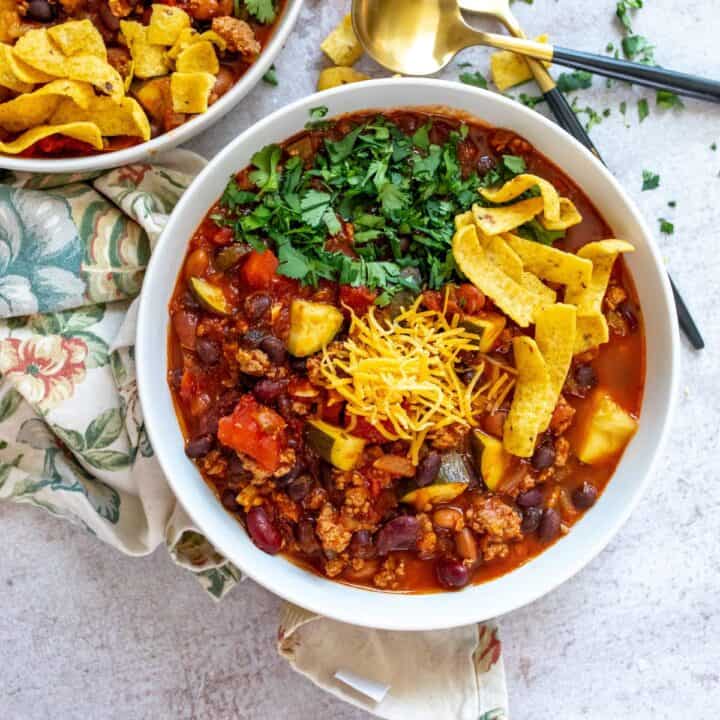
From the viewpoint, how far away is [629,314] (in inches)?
125

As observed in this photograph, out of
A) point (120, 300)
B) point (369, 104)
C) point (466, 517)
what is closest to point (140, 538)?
point (120, 300)

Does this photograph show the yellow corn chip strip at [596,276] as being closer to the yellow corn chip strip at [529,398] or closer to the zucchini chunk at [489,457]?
the yellow corn chip strip at [529,398]

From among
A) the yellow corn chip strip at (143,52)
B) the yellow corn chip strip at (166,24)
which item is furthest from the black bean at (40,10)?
the yellow corn chip strip at (166,24)

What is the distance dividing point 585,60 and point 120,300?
203cm

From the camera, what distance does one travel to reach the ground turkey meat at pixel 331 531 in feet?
9.79

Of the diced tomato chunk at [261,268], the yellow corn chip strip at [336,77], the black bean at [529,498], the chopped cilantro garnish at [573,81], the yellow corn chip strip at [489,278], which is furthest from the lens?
the chopped cilantro garnish at [573,81]

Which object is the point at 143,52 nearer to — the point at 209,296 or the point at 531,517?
the point at 209,296

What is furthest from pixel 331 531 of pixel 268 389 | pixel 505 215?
pixel 505 215

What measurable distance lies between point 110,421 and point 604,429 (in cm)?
186

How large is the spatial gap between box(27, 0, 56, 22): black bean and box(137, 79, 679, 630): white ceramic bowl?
862 mm

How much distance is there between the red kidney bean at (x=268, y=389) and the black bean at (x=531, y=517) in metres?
1.00

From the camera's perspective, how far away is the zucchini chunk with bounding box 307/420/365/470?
289 centimetres

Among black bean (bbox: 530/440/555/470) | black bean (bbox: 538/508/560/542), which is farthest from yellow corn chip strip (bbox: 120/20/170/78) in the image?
black bean (bbox: 538/508/560/542)

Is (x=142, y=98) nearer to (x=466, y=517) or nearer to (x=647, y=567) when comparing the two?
(x=466, y=517)
